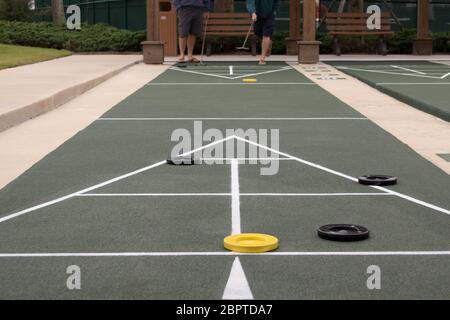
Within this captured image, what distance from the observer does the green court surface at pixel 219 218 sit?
4.92m

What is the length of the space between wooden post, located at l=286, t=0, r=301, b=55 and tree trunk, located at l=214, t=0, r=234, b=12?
1.86 m

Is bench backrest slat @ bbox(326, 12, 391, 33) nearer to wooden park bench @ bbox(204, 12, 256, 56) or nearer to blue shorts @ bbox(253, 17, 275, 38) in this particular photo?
wooden park bench @ bbox(204, 12, 256, 56)


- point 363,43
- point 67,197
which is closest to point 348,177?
point 67,197

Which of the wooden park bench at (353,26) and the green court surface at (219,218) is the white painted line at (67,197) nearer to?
the green court surface at (219,218)

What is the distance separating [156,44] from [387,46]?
27.3 feet

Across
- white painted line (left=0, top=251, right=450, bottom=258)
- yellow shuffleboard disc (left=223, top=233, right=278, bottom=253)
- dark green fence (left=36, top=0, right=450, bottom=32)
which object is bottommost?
white painted line (left=0, top=251, right=450, bottom=258)

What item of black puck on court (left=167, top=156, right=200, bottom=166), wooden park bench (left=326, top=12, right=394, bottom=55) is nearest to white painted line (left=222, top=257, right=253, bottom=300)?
black puck on court (left=167, top=156, right=200, bottom=166)

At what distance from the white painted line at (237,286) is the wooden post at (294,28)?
882 inches

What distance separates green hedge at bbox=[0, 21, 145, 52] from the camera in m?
28.4
